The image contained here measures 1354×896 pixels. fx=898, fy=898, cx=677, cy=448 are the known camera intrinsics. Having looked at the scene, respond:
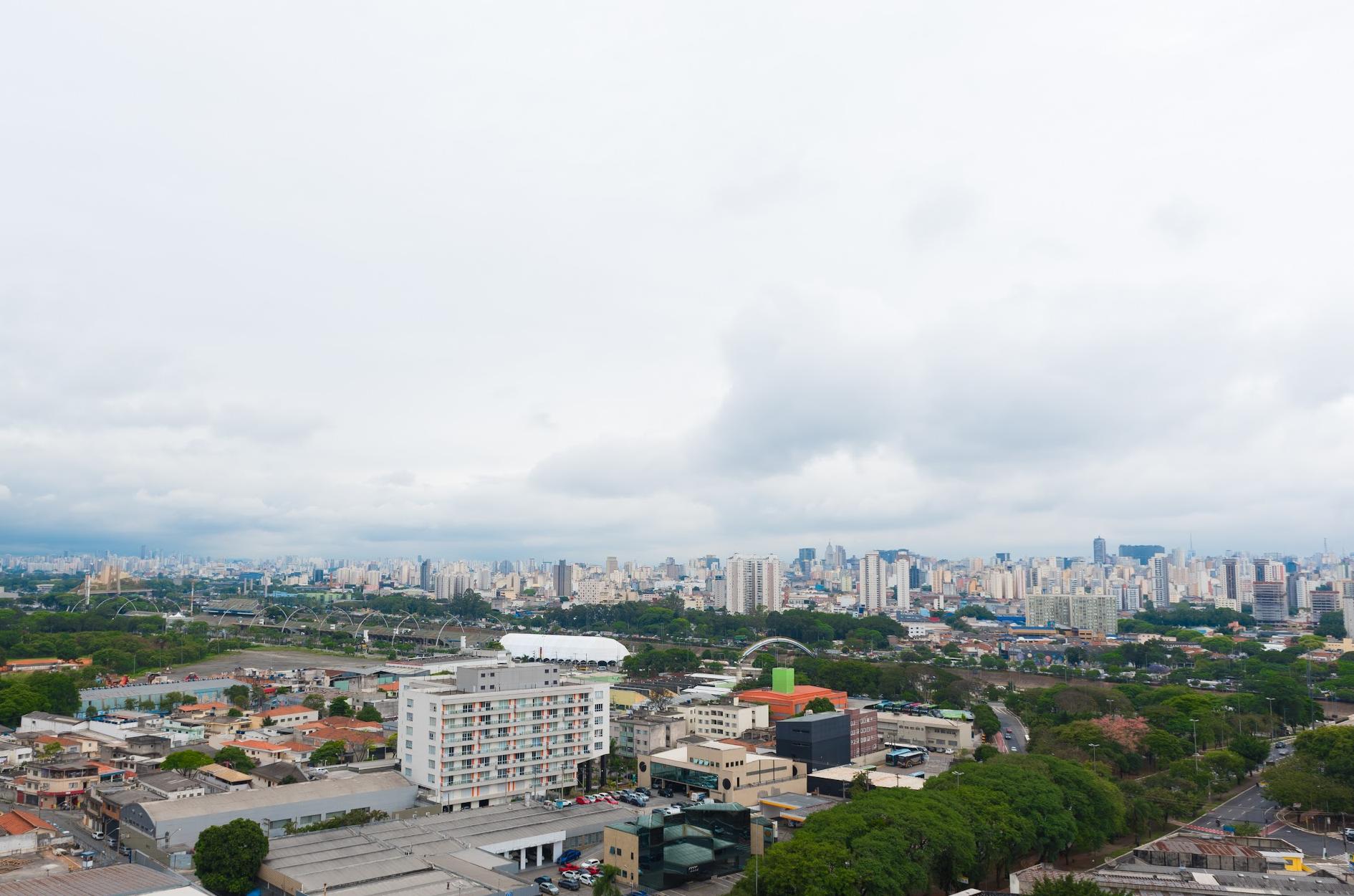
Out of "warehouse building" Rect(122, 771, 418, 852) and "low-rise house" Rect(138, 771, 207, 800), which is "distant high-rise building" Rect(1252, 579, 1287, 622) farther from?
"low-rise house" Rect(138, 771, 207, 800)

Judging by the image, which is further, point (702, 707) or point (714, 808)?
point (702, 707)

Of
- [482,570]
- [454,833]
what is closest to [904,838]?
[454,833]

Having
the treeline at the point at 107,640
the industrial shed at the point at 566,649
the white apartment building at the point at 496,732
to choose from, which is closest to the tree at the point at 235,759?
the white apartment building at the point at 496,732

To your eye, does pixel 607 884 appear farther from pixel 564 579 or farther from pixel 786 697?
pixel 564 579

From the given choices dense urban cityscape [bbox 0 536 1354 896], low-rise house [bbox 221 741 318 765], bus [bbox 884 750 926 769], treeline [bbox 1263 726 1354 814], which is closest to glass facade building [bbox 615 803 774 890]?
dense urban cityscape [bbox 0 536 1354 896]

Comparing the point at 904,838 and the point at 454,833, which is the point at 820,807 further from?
the point at 454,833

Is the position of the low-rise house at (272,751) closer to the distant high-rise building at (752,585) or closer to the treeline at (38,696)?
the treeline at (38,696)
